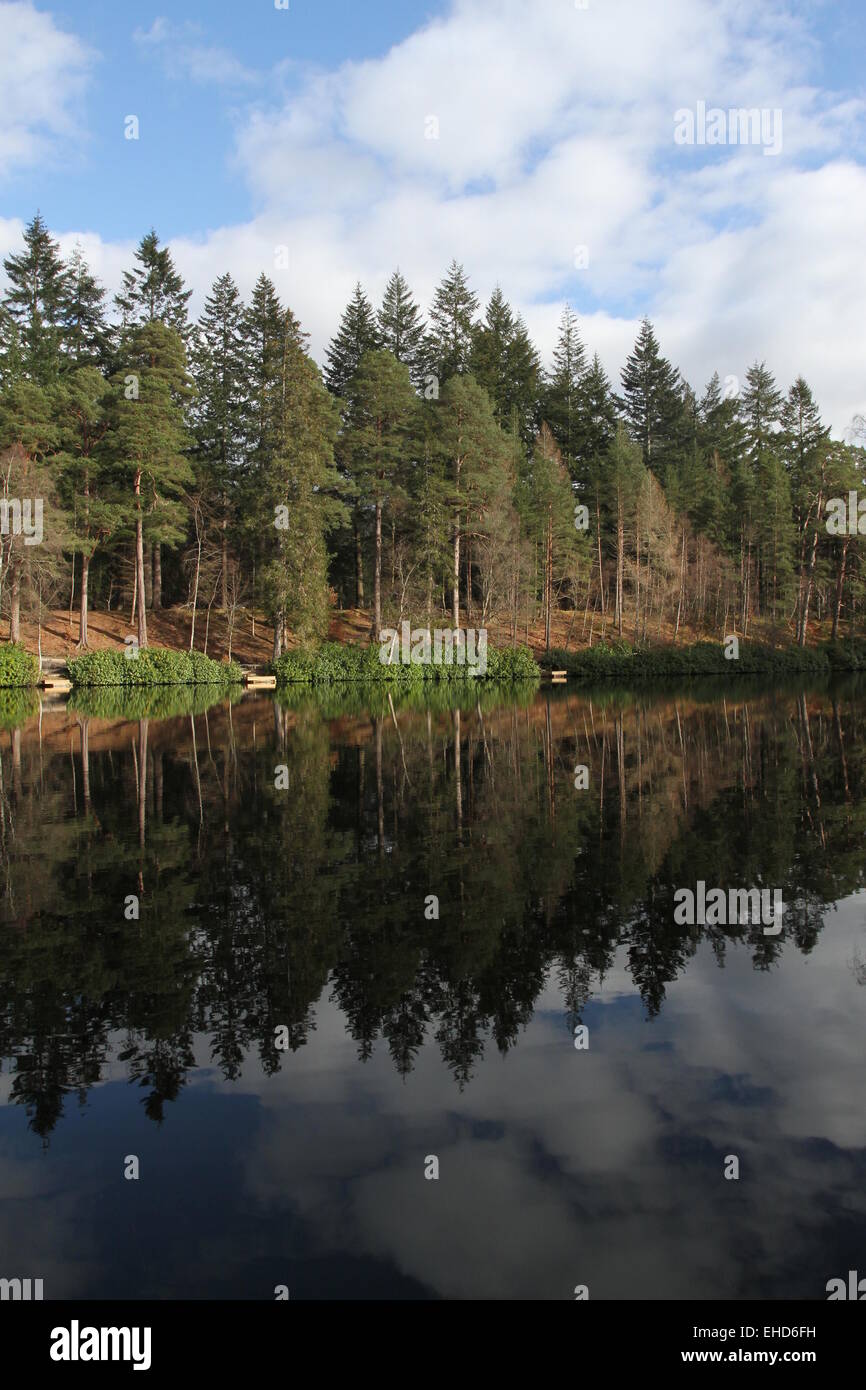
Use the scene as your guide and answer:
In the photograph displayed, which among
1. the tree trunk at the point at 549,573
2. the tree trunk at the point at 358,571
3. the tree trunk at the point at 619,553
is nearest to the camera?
the tree trunk at the point at 549,573

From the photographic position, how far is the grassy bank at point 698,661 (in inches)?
2270

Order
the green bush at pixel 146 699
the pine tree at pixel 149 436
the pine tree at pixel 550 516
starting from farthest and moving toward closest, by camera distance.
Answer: the pine tree at pixel 550 516, the pine tree at pixel 149 436, the green bush at pixel 146 699

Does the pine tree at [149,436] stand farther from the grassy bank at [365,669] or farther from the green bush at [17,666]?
the grassy bank at [365,669]

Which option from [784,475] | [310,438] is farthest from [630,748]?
[784,475]

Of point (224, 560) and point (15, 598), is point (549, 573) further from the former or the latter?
point (15, 598)

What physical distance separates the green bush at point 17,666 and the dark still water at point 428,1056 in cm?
3364

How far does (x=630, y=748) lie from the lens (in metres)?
20.0

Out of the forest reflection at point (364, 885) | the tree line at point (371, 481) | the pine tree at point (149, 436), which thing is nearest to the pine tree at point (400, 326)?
the tree line at point (371, 481)

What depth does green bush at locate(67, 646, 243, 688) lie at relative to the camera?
44.5 metres

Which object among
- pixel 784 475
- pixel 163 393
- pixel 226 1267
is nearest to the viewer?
pixel 226 1267

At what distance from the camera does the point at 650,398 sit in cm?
8819

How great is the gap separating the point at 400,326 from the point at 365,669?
112ft
